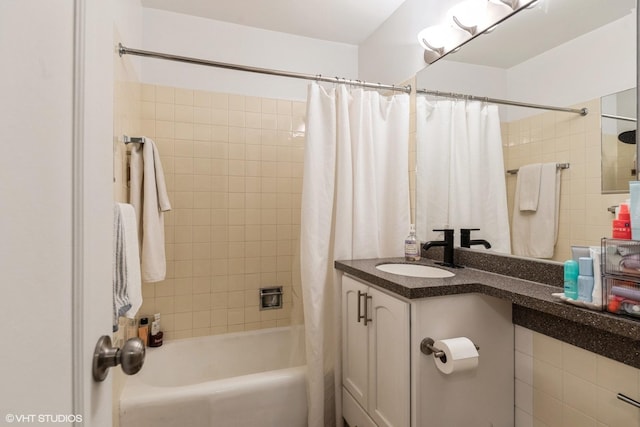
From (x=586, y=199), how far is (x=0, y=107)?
1429mm

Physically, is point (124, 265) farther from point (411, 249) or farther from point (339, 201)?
point (411, 249)

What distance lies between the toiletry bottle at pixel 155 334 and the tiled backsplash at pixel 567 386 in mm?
1997

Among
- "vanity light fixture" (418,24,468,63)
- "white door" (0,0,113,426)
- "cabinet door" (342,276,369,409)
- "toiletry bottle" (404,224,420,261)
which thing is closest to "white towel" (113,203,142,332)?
"white door" (0,0,113,426)

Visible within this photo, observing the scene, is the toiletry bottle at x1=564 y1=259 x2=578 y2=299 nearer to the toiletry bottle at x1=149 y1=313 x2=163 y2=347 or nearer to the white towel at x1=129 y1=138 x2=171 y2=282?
the white towel at x1=129 y1=138 x2=171 y2=282

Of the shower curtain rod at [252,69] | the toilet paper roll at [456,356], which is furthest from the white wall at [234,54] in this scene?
the toilet paper roll at [456,356]

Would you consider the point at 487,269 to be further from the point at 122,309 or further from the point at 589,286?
the point at 122,309

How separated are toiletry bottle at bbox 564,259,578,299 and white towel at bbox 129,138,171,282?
1.83m

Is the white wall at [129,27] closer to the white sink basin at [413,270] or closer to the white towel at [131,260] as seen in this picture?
the white towel at [131,260]

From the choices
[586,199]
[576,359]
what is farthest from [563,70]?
[576,359]

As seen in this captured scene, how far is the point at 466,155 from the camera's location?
1.63 meters

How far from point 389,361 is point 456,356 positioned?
0.97ft

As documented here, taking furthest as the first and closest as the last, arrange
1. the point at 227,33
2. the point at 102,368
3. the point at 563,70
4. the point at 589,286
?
the point at 227,33, the point at 563,70, the point at 589,286, the point at 102,368

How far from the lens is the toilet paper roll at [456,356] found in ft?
3.48

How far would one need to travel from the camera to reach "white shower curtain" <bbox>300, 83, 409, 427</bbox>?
5.68ft
